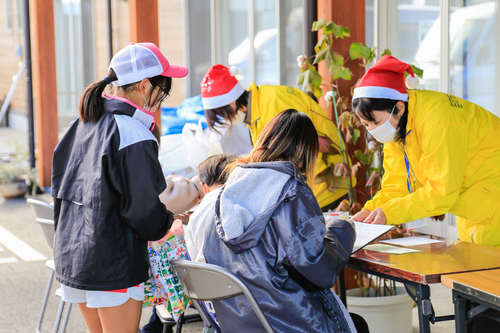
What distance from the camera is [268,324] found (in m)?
1.64

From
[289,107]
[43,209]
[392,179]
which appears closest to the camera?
[392,179]

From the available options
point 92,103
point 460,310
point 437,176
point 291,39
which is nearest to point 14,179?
point 291,39

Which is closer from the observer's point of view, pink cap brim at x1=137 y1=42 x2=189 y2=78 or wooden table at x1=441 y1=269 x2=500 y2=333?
wooden table at x1=441 y1=269 x2=500 y2=333

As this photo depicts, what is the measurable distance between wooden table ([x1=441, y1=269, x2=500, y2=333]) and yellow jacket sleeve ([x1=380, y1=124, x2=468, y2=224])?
43 centimetres

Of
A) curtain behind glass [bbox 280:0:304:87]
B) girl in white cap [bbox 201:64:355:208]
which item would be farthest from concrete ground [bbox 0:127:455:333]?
curtain behind glass [bbox 280:0:304:87]

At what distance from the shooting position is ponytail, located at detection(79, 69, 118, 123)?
1865 millimetres

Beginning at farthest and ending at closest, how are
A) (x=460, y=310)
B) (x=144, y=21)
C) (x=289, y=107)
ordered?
(x=144, y=21) → (x=289, y=107) → (x=460, y=310)

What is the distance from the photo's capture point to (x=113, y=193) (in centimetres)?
179

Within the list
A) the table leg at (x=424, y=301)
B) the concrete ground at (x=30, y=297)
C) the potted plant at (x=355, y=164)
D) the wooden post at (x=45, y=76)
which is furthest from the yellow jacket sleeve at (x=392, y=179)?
the wooden post at (x=45, y=76)

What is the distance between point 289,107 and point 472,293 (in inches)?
66.7

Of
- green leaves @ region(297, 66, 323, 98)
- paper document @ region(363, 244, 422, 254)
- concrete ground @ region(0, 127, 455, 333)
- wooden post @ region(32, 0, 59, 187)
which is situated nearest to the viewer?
paper document @ region(363, 244, 422, 254)

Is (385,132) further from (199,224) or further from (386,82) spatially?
(199,224)

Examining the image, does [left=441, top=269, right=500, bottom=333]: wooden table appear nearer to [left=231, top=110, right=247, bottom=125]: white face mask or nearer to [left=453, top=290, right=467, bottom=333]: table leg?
[left=453, top=290, right=467, bottom=333]: table leg

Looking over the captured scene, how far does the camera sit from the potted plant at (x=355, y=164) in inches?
113
